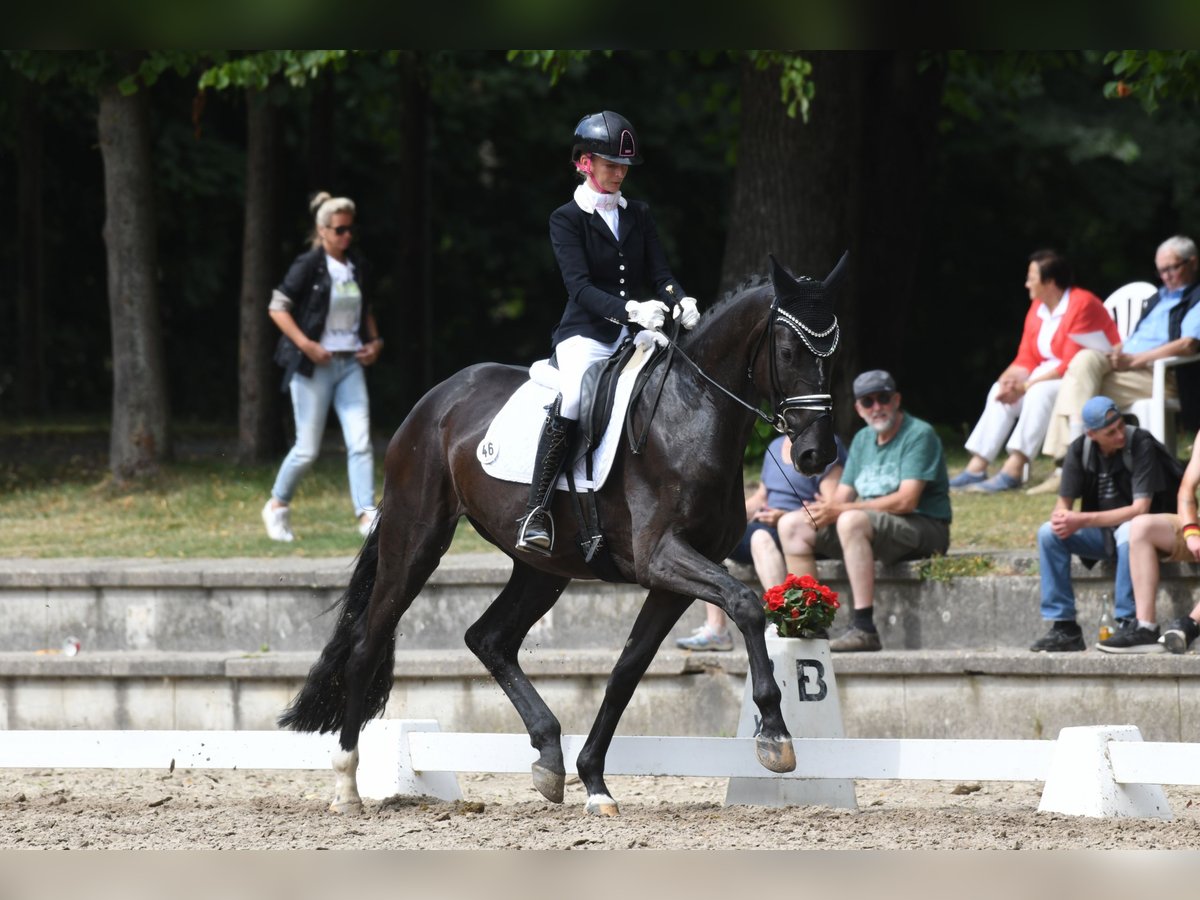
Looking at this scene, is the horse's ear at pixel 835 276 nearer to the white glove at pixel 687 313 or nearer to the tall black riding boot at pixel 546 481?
the white glove at pixel 687 313

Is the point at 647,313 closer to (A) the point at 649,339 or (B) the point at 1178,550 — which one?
(A) the point at 649,339

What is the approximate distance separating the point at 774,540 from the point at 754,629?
3.39m

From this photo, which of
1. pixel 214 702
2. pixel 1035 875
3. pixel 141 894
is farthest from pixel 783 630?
pixel 141 894

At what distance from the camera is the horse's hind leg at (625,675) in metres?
6.62

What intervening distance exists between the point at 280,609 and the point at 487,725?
1582 mm

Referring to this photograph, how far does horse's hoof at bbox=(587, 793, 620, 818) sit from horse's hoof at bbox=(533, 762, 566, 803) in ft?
0.45

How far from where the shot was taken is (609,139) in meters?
6.50

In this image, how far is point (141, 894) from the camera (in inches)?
91.5

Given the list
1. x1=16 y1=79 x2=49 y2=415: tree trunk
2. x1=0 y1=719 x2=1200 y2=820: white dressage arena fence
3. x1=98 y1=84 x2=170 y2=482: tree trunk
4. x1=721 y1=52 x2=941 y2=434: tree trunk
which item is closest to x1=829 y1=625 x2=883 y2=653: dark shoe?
x1=0 y1=719 x2=1200 y2=820: white dressage arena fence

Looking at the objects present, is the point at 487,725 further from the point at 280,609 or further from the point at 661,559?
the point at 661,559

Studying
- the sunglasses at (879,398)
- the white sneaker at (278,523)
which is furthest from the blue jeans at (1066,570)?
the white sneaker at (278,523)

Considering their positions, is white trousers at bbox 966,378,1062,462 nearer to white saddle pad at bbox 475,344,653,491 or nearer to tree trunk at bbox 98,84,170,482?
white saddle pad at bbox 475,344,653,491
